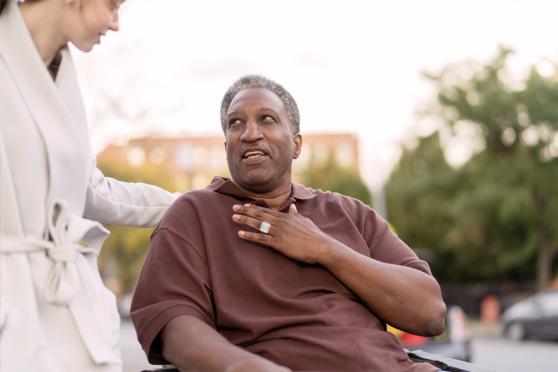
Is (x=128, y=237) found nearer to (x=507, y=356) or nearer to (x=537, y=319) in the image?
(x=537, y=319)

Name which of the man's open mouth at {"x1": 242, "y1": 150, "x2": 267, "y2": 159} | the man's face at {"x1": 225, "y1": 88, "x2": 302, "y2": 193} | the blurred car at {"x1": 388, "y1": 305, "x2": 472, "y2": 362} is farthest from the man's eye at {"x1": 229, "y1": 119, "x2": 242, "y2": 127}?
the blurred car at {"x1": 388, "y1": 305, "x2": 472, "y2": 362}

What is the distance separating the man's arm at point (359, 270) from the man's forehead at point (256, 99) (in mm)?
399

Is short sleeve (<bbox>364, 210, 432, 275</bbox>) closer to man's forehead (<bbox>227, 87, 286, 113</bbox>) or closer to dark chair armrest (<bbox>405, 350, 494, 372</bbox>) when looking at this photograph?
dark chair armrest (<bbox>405, 350, 494, 372</bbox>)

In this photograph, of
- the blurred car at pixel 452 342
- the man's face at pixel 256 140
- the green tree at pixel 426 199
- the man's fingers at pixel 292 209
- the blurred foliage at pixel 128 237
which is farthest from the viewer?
the blurred foliage at pixel 128 237

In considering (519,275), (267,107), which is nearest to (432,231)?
(519,275)

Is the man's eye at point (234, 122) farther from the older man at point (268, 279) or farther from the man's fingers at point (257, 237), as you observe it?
the man's fingers at point (257, 237)

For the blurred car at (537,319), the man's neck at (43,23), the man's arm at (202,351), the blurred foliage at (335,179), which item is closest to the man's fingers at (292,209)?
the man's arm at (202,351)

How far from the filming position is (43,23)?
2287 millimetres

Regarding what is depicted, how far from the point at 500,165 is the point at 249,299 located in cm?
3091

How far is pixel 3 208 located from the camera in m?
2.14

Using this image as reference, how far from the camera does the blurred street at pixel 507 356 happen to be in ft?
44.1

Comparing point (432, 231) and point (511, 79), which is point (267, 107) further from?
point (432, 231)

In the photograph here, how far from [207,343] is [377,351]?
548mm

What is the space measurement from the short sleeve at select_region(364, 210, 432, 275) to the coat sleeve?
65 centimetres
